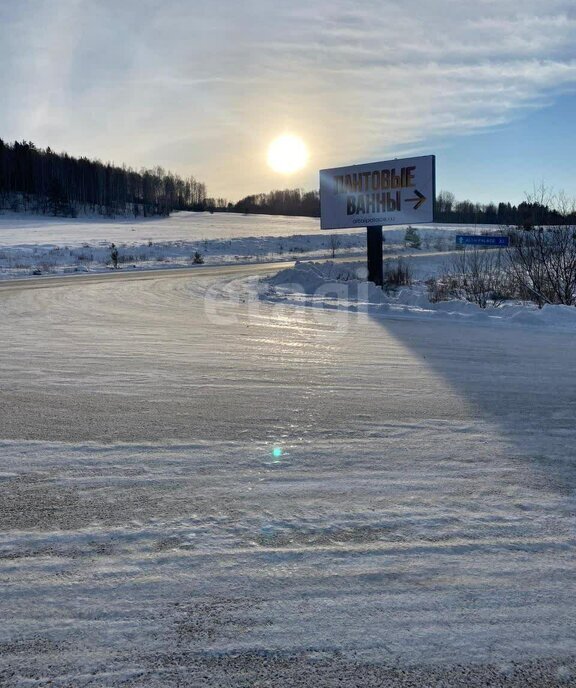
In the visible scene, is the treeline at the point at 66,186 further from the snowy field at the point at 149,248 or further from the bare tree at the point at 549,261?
the bare tree at the point at 549,261

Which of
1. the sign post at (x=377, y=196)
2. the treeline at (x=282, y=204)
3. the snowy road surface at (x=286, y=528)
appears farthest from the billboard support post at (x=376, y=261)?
the treeline at (x=282, y=204)

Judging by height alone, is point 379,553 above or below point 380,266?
below

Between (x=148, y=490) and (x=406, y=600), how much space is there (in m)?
1.63

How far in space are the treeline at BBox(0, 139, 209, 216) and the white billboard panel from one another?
242 feet

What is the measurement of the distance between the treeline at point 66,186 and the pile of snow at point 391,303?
76.3 metres

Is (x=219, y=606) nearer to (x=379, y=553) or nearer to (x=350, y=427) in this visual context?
(x=379, y=553)

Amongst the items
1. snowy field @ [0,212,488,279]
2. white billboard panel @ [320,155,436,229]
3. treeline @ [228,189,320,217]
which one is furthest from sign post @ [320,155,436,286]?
treeline @ [228,189,320,217]

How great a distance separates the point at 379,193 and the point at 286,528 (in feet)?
56.5

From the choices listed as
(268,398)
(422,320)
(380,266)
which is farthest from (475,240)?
(268,398)

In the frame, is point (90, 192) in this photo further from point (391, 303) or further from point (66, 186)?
point (391, 303)

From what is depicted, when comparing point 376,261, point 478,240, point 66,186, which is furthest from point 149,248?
point 66,186

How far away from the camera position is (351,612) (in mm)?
2184

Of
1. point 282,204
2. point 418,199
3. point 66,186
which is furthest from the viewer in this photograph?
point 282,204

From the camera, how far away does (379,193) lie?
18.6m
